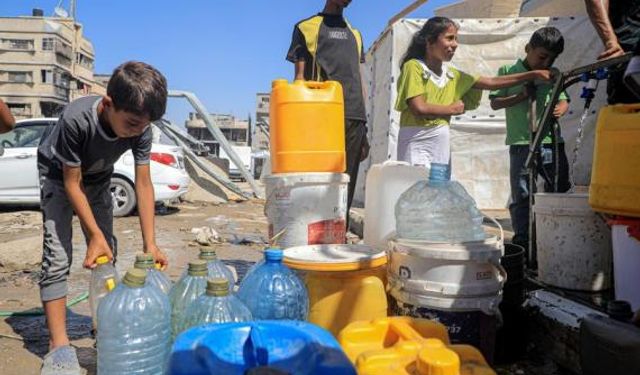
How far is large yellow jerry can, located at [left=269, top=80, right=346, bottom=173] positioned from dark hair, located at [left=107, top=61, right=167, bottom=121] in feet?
3.50

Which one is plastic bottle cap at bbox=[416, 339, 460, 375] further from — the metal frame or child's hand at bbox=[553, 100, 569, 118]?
child's hand at bbox=[553, 100, 569, 118]

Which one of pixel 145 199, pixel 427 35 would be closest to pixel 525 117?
pixel 427 35

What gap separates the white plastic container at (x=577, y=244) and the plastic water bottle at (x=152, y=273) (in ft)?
7.03

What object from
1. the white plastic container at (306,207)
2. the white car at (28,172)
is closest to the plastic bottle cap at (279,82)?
the white plastic container at (306,207)

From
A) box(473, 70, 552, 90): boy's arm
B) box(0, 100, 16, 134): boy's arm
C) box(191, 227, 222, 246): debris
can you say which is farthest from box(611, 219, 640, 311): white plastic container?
box(191, 227, 222, 246): debris

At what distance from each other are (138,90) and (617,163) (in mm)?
2134

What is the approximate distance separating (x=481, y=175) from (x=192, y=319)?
6.79m

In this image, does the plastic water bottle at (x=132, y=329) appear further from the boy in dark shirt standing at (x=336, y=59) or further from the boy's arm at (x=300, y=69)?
the boy's arm at (x=300, y=69)

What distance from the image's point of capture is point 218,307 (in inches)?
71.4

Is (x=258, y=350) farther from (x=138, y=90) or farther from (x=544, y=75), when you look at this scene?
(x=544, y=75)

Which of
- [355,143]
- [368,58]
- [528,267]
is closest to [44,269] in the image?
[355,143]

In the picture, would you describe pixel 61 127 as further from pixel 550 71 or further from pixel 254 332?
pixel 550 71

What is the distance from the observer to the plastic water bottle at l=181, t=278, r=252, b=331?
5.92ft

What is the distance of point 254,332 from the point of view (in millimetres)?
1411
